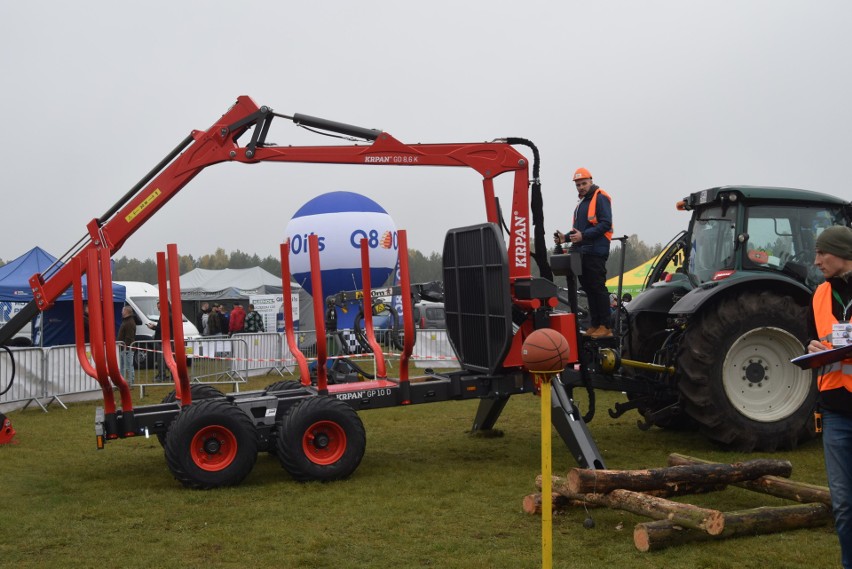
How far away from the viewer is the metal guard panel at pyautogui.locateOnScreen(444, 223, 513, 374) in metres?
7.68

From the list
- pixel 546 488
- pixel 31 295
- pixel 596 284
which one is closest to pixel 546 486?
pixel 546 488

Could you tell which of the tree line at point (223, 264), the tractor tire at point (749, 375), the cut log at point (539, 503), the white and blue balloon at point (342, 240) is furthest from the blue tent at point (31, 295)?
the tree line at point (223, 264)

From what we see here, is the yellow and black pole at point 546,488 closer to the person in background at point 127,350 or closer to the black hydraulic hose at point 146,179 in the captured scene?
the black hydraulic hose at point 146,179

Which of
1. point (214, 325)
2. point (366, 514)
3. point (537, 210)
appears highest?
point (537, 210)

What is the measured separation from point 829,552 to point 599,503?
60.1 inches

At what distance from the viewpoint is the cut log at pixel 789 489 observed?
18.8ft

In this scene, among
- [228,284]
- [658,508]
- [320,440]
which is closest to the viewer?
[658,508]

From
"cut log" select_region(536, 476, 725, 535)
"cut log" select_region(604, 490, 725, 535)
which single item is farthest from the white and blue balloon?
"cut log" select_region(604, 490, 725, 535)

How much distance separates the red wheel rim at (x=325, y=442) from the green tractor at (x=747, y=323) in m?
3.13

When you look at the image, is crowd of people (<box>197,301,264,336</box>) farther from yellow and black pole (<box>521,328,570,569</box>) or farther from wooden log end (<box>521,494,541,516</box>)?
yellow and black pole (<box>521,328,570,569</box>)

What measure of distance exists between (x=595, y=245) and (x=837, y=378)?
4481mm

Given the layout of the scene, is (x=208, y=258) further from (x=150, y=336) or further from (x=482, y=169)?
(x=482, y=169)

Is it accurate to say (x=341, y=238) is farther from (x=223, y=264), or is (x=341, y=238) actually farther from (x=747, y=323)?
(x=223, y=264)

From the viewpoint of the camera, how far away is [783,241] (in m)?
9.05
